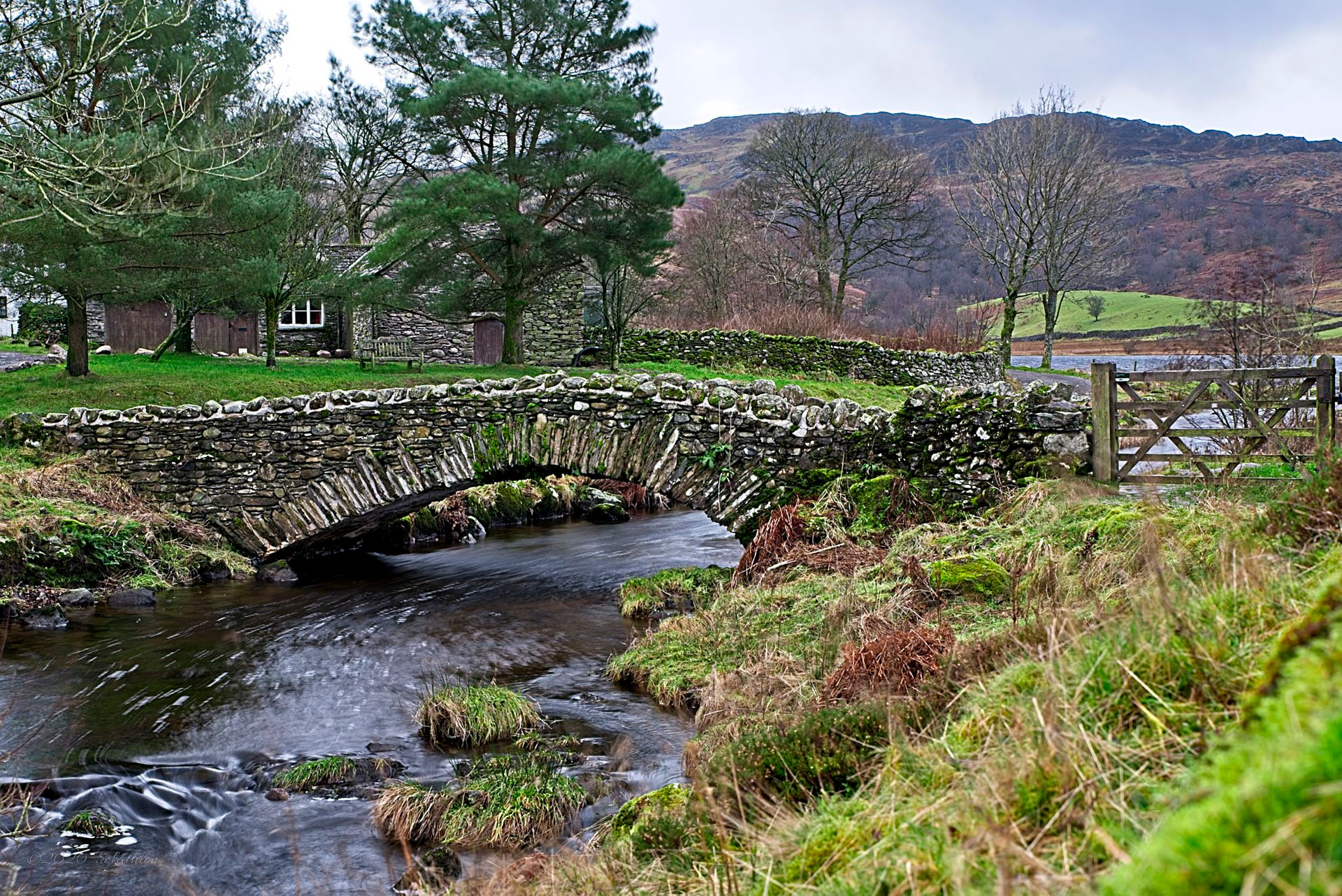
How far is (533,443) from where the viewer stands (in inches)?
464

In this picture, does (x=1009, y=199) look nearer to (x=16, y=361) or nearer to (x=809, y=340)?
(x=809, y=340)

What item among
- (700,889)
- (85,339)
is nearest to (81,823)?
(700,889)

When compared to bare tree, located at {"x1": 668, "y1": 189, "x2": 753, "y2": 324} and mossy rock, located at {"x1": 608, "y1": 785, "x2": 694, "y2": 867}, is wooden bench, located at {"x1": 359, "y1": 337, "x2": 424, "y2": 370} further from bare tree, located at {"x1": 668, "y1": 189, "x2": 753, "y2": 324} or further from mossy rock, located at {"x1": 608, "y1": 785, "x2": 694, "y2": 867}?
mossy rock, located at {"x1": 608, "y1": 785, "x2": 694, "y2": 867}

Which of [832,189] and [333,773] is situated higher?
[832,189]

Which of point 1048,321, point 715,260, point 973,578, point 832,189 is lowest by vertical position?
point 973,578

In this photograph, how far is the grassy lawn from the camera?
641 inches

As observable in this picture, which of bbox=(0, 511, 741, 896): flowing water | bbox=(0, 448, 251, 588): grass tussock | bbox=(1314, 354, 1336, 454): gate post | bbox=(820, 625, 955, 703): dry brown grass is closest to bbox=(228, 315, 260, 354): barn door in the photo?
bbox=(0, 448, 251, 588): grass tussock

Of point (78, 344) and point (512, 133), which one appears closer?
point (78, 344)

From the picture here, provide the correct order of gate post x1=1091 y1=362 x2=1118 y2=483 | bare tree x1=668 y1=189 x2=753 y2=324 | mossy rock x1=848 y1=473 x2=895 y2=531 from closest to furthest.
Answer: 1. gate post x1=1091 y1=362 x2=1118 y2=483
2. mossy rock x1=848 y1=473 x2=895 y2=531
3. bare tree x1=668 y1=189 x2=753 y2=324

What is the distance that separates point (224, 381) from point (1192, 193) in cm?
11774

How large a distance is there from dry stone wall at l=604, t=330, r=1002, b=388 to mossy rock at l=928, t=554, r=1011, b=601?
19045 millimetres

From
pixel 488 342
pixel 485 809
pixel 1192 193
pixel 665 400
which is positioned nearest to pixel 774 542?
pixel 665 400

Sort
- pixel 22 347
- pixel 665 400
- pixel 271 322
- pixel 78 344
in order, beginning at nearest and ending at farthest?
pixel 665 400 → pixel 78 344 → pixel 271 322 → pixel 22 347

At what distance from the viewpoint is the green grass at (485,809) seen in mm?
5434
